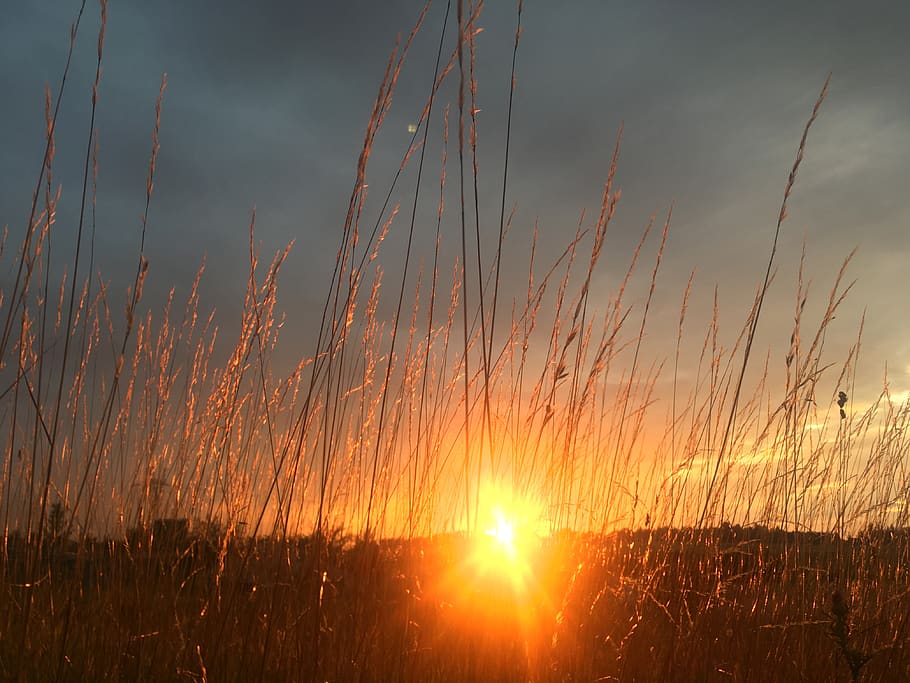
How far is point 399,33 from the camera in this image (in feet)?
4.90

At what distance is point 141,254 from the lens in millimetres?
1615

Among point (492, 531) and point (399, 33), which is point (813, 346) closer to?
point (492, 531)

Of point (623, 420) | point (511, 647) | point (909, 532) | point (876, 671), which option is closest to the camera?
point (511, 647)

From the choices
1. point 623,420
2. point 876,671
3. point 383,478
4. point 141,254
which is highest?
point 141,254

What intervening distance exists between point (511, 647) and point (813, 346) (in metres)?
1.52

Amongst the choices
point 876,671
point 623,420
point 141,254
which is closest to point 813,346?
point 623,420

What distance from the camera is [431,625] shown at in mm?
2305

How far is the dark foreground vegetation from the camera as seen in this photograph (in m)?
1.60

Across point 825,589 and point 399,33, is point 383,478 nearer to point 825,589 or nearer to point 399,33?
point 399,33

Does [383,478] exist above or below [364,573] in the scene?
above

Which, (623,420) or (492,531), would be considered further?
(623,420)

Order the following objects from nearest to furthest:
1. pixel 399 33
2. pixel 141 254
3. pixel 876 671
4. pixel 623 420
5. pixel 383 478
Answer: pixel 399 33 → pixel 141 254 → pixel 876 671 → pixel 383 478 → pixel 623 420

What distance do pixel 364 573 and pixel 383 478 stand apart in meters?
0.44

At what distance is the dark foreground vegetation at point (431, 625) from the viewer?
160 cm
